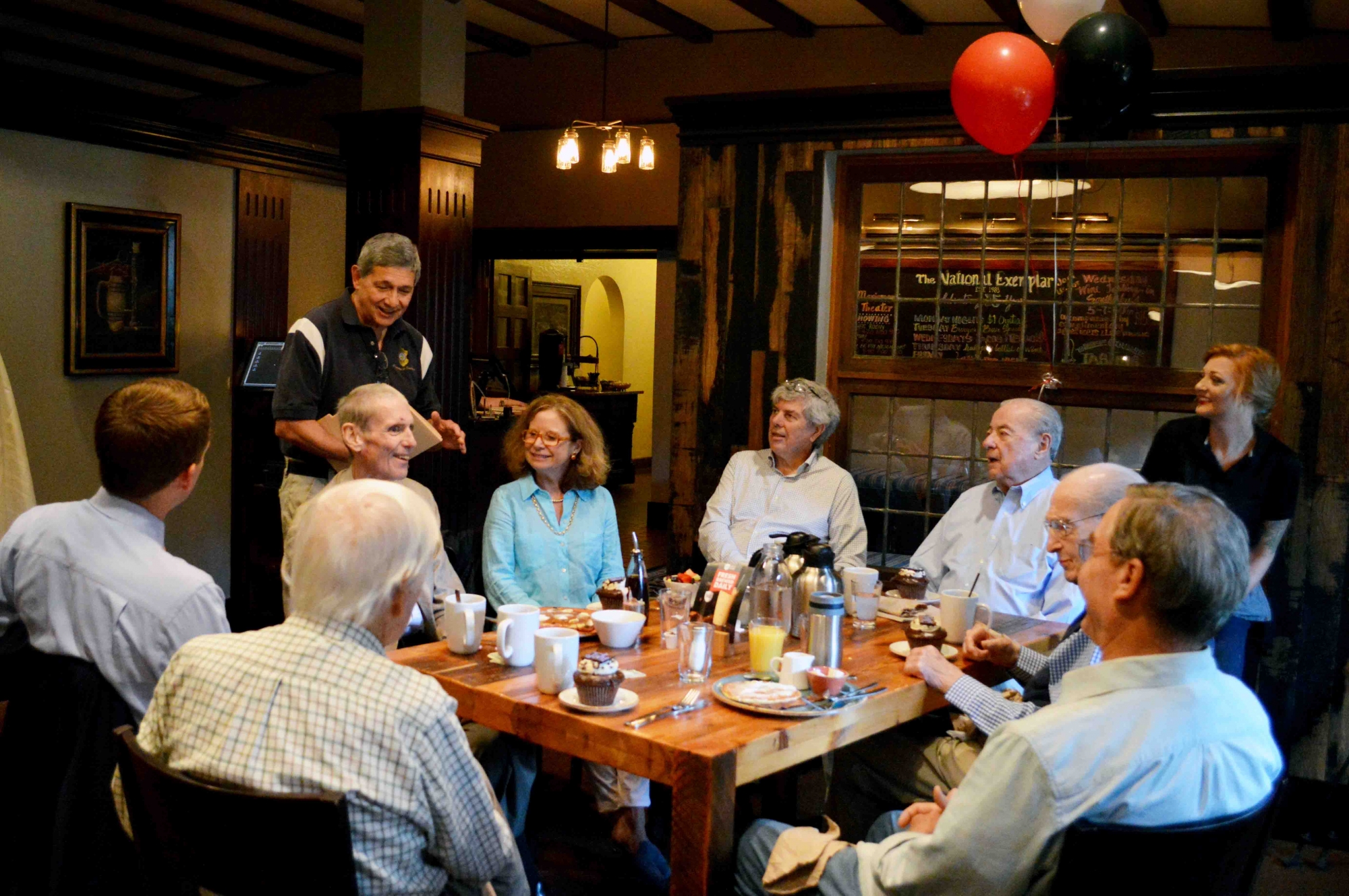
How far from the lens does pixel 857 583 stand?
327 centimetres

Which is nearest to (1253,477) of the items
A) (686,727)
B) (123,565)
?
(686,727)

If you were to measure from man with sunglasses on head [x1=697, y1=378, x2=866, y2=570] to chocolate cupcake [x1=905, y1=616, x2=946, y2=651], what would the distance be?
1.04m

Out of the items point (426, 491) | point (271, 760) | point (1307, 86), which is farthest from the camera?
point (1307, 86)

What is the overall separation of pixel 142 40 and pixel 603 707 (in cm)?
865

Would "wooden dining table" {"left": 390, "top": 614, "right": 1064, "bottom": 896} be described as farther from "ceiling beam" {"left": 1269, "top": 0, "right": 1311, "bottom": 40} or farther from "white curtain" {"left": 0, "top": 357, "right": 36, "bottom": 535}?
"ceiling beam" {"left": 1269, "top": 0, "right": 1311, "bottom": 40}

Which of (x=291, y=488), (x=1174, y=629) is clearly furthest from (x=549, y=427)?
(x=1174, y=629)

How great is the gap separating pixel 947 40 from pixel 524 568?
6.09 m

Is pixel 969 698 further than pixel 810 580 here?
No

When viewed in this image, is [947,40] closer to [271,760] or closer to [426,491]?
[426,491]

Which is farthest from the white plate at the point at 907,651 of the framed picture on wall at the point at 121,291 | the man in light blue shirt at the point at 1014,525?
the framed picture on wall at the point at 121,291

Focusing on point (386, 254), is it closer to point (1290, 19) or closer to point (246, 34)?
point (1290, 19)

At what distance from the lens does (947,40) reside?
8.15m

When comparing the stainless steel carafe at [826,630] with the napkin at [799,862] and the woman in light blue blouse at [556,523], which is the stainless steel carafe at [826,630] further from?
the woman in light blue blouse at [556,523]

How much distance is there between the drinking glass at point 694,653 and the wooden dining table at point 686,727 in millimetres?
29
